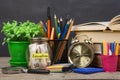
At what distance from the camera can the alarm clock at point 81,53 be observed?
1.11 m

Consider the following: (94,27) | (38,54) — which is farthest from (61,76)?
(94,27)

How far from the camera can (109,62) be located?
41.8 inches

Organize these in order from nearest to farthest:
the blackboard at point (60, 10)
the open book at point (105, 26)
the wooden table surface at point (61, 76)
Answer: the wooden table surface at point (61, 76)
the open book at point (105, 26)
the blackboard at point (60, 10)

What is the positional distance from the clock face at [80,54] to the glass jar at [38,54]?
9 centimetres

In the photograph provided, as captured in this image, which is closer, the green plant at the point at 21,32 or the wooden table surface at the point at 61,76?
the wooden table surface at the point at 61,76

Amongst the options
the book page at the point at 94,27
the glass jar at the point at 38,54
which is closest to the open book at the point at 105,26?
the book page at the point at 94,27

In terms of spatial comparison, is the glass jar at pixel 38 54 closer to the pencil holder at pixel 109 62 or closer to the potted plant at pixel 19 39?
the potted plant at pixel 19 39

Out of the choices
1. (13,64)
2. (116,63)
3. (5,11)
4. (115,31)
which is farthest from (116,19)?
(5,11)

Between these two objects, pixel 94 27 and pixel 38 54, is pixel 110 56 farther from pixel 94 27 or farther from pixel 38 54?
pixel 38 54

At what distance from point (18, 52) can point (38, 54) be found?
0.33 feet

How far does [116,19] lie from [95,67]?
19cm

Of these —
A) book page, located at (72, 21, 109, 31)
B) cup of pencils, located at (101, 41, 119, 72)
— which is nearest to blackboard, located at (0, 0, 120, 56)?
book page, located at (72, 21, 109, 31)

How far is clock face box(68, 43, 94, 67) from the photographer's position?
1108 millimetres

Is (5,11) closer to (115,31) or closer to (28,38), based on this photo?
(28,38)
